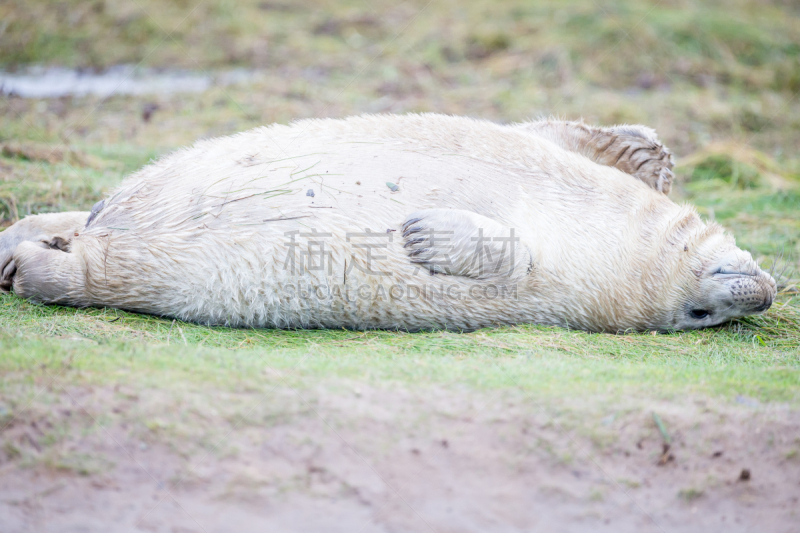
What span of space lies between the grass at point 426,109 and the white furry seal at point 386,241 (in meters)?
0.16

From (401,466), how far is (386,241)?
1.34 m

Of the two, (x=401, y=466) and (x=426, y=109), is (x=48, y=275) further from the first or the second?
Answer: (x=426, y=109)

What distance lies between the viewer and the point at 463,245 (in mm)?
3666

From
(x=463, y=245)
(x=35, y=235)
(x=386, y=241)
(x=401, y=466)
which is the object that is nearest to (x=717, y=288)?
(x=463, y=245)

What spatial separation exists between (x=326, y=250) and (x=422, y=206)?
0.60m

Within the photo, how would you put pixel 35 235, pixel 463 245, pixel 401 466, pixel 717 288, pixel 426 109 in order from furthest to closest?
pixel 426 109, pixel 717 288, pixel 35 235, pixel 463 245, pixel 401 466

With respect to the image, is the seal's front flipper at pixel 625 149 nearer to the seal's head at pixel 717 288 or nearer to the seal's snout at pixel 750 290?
the seal's head at pixel 717 288

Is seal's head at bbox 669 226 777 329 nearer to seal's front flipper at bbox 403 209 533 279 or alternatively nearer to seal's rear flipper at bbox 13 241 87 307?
seal's front flipper at bbox 403 209 533 279

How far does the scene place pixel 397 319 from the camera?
12.7ft

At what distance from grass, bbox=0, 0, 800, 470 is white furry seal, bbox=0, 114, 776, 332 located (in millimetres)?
162

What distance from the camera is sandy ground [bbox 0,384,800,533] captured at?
8.21ft

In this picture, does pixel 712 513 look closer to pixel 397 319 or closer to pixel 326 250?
pixel 397 319

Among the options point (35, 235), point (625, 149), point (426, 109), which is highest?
point (426, 109)

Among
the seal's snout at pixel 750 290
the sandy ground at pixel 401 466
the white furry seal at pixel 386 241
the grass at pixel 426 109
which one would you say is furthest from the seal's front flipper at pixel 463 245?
the seal's snout at pixel 750 290
